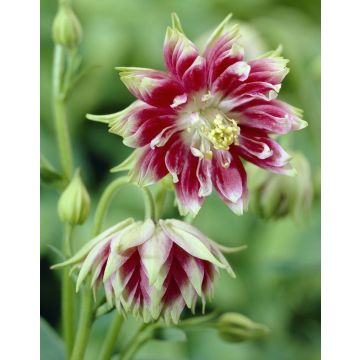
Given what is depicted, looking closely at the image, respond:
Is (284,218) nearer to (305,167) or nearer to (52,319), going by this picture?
(305,167)

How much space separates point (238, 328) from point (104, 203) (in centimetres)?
19

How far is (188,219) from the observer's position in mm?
977

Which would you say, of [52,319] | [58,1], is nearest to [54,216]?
[52,319]

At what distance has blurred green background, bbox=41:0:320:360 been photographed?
40.3 inches

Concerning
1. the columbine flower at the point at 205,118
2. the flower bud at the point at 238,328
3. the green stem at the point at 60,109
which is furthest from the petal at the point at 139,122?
the flower bud at the point at 238,328

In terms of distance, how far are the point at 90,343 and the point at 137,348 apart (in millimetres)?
47

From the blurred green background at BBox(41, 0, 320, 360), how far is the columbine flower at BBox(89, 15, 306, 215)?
0.04 m

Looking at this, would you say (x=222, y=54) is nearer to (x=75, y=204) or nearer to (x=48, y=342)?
(x=75, y=204)

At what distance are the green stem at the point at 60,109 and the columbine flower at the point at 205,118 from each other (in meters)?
0.10

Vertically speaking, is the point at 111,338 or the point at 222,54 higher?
the point at 222,54

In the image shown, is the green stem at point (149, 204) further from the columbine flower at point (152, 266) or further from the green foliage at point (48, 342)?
the green foliage at point (48, 342)

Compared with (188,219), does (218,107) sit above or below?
above

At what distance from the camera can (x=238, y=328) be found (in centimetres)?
106

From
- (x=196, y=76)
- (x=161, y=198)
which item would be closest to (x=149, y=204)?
(x=161, y=198)
